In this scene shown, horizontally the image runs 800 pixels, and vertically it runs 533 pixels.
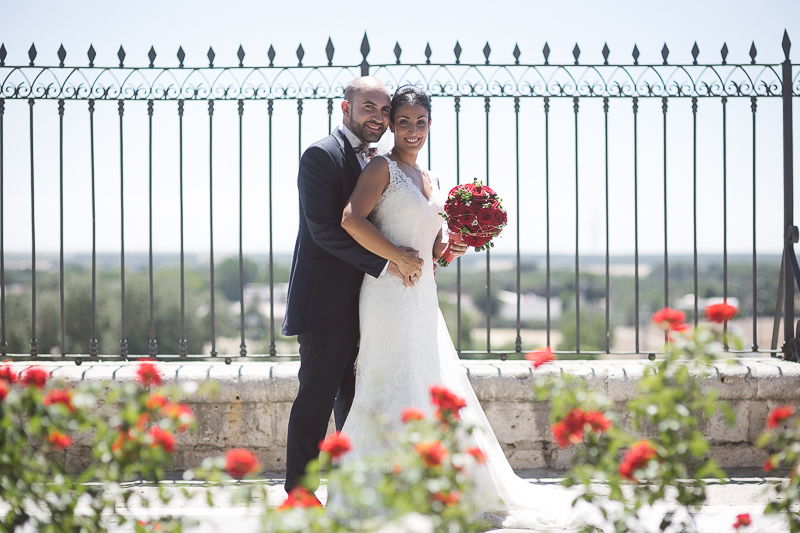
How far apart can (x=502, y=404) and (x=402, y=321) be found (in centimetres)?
127

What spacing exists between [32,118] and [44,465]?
3.06 m

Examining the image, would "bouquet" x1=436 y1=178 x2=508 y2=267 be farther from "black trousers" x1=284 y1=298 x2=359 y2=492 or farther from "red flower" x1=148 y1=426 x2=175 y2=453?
"red flower" x1=148 y1=426 x2=175 y2=453

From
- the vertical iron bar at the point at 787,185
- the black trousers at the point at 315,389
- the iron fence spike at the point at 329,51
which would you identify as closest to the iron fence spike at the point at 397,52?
the iron fence spike at the point at 329,51

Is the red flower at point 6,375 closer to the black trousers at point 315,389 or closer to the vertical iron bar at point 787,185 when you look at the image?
the black trousers at point 315,389

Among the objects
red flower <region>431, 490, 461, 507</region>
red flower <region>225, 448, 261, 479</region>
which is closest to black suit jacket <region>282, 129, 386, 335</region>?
red flower <region>225, 448, 261, 479</region>

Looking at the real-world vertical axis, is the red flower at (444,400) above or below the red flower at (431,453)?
above

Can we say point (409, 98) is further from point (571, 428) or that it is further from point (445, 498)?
point (445, 498)

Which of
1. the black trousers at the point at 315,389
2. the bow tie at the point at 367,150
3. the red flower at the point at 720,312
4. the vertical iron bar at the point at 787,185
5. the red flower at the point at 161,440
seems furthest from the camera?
the vertical iron bar at the point at 787,185

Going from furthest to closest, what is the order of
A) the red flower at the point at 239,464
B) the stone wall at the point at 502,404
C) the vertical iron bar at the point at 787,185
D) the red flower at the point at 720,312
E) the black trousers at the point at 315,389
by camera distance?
the vertical iron bar at the point at 787,185, the stone wall at the point at 502,404, the black trousers at the point at 315,389, the red flower at the point at 720,312, the red flower at the point at 239,464

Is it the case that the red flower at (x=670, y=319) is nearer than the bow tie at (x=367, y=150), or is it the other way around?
the red flower at (x=670, y=319)

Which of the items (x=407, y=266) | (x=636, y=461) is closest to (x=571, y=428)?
(x=636, y=461)

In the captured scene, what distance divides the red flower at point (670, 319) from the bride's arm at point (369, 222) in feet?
3.79

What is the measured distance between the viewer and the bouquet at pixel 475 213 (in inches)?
113

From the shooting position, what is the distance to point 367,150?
3.00 metres
